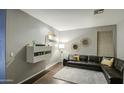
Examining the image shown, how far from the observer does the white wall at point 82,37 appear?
4329 mm

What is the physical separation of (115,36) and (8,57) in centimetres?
429

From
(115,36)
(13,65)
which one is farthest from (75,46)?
(13,65)

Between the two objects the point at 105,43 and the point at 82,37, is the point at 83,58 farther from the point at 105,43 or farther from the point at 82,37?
the point at 105,43

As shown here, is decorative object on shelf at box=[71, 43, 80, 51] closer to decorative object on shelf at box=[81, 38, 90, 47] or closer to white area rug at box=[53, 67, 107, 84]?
decorative object on shelf at box=[81, 38, 90, 47]

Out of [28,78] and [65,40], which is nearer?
[28,78]

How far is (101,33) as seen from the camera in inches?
169

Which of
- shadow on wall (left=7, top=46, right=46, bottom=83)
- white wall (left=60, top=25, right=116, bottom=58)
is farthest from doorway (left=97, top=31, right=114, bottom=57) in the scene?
shadow on wall (left=7, top=46, right=46, bottom=83)

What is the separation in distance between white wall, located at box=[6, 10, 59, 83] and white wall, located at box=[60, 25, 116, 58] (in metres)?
1.94

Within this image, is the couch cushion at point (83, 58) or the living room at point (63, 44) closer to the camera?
the living room at point (63, 44)

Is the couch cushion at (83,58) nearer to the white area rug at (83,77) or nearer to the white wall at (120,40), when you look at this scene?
the white area rug at (83,77)

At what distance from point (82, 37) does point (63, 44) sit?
112 cm

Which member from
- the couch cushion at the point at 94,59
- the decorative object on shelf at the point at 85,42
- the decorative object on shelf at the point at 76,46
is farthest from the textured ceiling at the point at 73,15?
the couch cushion at the point at 94,59
